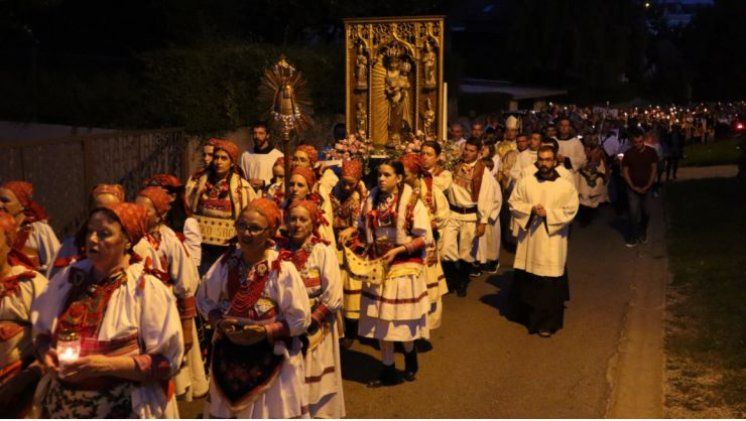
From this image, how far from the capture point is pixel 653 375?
8.43 metres

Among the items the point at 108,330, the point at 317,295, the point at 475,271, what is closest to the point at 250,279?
the point at 317,295

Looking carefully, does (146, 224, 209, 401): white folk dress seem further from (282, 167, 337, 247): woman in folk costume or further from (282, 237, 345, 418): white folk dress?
(282, 167, 337, 247): woman in folk costume

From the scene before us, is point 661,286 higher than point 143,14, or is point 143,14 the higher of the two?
point 143,14

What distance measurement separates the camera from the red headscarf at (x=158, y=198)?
6660 mm

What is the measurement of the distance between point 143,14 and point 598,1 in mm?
24703

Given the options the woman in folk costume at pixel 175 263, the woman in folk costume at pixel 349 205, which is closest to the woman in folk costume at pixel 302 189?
the woman in folk costume at pixel 349 205

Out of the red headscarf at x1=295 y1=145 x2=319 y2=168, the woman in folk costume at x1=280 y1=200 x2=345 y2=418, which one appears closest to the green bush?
the red headscarf at x1=295 y1=145 x2=319 y2=168

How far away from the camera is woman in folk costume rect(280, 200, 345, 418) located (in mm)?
6145

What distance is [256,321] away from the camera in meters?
5.38

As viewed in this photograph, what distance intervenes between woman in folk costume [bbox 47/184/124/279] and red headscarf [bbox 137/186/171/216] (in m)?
0.20

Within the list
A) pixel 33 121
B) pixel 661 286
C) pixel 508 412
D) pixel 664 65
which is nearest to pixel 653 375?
pixel 508 412

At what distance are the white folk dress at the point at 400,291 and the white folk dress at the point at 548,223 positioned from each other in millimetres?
2305

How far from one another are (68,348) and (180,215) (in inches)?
142

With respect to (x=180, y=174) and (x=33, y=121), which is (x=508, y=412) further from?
(x=33, y=121)
